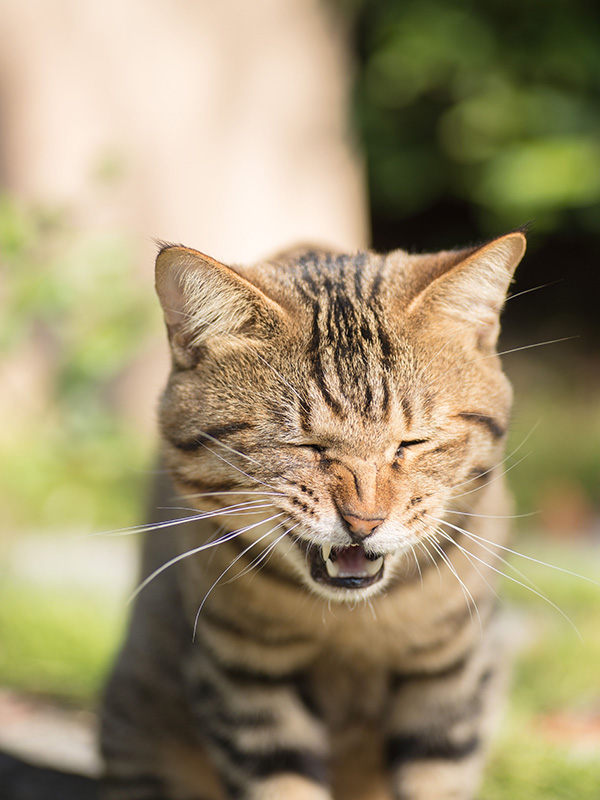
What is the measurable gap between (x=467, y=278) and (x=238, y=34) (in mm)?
3480

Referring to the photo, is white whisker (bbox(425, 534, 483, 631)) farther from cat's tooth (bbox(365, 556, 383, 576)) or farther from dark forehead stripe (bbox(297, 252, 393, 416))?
dark forehead stripe (bbox(297, 252, 393, 416))

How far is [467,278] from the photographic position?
5.77 ft

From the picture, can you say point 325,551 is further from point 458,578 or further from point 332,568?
point 458,578

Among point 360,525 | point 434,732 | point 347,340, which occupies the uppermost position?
point 347,340

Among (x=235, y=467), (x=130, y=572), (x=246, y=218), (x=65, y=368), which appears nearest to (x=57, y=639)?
(x=130, y=572)

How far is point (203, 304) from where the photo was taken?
1752mm

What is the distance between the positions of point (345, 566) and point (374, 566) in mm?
52

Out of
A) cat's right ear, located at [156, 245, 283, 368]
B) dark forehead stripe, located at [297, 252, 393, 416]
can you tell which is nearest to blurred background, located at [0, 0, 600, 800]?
dark forehead stripe, located at [297, 252, 393, 416]

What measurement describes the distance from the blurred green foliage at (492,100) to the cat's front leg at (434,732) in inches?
170

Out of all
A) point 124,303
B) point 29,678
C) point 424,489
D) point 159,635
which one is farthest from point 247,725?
point 124,303

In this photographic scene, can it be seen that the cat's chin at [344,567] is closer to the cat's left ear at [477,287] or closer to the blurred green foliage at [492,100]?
the cat's left ear at [477,287]

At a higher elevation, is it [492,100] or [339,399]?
[492,100]

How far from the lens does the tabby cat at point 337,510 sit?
1.65m

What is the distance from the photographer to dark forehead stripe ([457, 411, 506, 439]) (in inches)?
69.2
